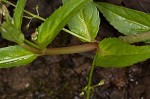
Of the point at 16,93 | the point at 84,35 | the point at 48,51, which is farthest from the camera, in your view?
the point at 16,93

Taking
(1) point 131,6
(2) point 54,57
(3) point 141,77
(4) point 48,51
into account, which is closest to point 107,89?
(3) point 141,77

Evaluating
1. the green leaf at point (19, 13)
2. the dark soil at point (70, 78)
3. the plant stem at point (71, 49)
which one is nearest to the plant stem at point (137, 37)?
the plant stem at point (71, 49)

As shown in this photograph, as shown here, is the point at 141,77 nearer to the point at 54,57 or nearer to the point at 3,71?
the point at 54,57

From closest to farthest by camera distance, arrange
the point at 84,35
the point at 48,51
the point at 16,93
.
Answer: the point at 48,51 → the point at 84,35 → the point at 16,93

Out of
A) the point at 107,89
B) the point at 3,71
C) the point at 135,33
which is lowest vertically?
the point at 107,89

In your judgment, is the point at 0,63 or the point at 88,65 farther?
the point at 88,65

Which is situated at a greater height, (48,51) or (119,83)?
(48,51)
